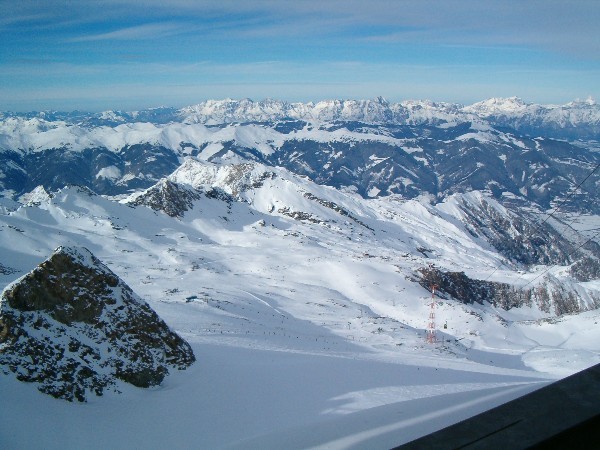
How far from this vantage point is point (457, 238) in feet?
642

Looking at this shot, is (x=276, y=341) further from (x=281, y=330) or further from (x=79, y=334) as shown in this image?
(x=79, y=334)

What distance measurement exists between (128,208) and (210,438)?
104 meters

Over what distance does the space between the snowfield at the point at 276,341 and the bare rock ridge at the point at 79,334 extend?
0.62m

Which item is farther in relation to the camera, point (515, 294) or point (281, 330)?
point (515, 294)

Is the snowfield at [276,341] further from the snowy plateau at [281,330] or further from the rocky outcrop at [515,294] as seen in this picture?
the rocky outcrop at [515,294]

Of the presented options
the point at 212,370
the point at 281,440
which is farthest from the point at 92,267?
the point at 281,440

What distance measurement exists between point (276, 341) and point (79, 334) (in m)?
11.7

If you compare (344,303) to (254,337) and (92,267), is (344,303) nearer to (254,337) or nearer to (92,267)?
(254,337)

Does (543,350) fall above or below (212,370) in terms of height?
below

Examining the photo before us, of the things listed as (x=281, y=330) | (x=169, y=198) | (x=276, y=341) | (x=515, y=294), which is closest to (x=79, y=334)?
(x=276, y=341)

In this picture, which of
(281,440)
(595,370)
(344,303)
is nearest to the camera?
(595,370)

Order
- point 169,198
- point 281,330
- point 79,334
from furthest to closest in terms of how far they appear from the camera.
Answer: point 169,198 → point 281,330 → point 79,334

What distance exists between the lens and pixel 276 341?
76.3 ft

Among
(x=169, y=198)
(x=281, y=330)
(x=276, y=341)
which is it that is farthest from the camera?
(x=169, y=198)
